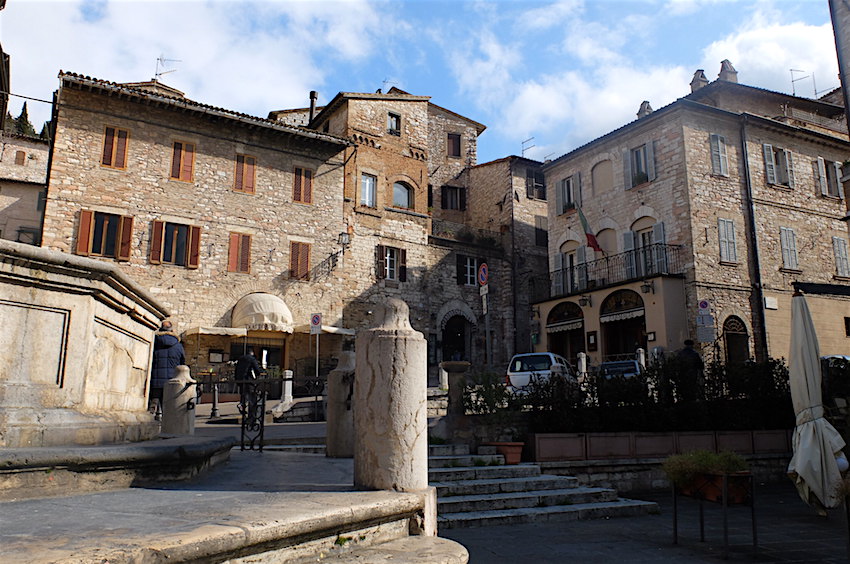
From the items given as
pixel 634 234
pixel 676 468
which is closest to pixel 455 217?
pixel 634 234

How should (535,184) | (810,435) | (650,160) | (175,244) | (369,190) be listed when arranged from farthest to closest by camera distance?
(535,184)
(369,190)
(650,160)
(175,244)
(810,435)

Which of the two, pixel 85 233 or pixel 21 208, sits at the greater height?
pixel 21 208

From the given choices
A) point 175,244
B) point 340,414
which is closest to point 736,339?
point 340,414

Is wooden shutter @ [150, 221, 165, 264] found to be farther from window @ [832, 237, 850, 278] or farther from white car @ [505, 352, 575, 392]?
window @ [832, 237, 850, 278]

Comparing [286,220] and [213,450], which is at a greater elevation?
[286,220]

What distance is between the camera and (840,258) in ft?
84.0

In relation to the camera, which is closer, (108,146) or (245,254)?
(108,146)

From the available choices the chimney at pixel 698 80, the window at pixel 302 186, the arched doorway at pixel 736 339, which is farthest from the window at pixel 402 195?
the arched doorway at pixel 736 339

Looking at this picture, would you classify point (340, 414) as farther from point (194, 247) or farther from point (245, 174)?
point (245, 174)

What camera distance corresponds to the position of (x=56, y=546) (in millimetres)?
2371

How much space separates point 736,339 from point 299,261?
16.4 meters

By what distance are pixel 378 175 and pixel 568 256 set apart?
914 centimetres

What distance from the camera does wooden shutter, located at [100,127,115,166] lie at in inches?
835

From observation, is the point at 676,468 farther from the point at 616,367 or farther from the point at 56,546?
the point at 616,367
